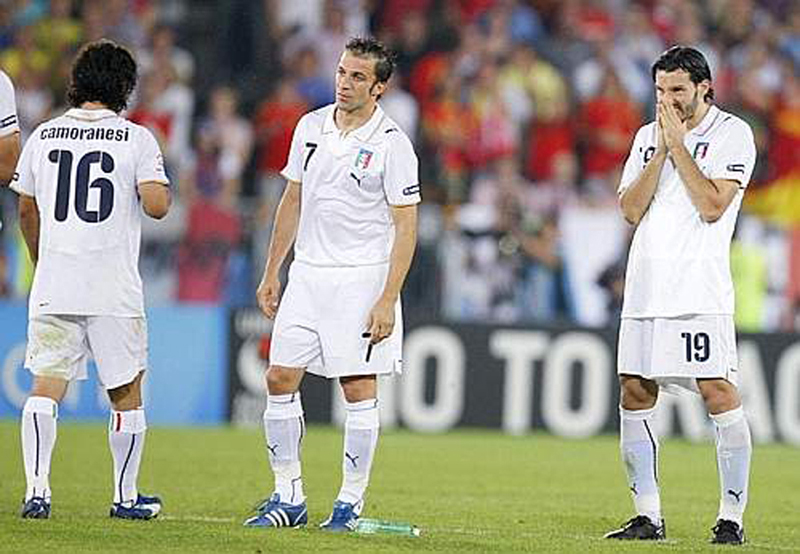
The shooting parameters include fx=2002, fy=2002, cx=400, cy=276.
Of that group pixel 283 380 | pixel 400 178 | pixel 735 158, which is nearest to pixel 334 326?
pixel 283 380

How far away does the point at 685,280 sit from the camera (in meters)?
9.93

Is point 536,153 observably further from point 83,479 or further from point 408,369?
point 83,479

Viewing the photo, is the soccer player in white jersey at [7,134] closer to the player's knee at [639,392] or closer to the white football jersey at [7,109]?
the white football jersey at [7,109]

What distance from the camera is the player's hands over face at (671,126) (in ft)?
32.2

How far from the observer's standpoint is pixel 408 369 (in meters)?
18.4

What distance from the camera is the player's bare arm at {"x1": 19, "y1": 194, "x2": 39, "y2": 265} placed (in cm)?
1020

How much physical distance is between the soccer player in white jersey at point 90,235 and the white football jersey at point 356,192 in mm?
770

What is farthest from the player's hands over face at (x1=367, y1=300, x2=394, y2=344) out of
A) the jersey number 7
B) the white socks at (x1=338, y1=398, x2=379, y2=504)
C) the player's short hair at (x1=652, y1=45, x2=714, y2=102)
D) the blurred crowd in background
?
the blurred crowd in background

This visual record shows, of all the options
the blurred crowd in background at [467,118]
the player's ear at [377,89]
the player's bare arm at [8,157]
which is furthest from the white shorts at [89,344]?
the blurred crowd in background at [467,118]

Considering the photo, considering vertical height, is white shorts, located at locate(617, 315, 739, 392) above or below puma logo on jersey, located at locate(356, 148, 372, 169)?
below

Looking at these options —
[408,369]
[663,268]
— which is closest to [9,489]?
[663,268]

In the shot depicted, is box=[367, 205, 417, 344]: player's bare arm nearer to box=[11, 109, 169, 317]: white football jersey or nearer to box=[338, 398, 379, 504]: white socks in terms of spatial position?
box=[338, 398, 379, 504]: white socks

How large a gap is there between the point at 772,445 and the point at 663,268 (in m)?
8.45

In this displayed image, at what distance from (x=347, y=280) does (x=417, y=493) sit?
3.19 metres
